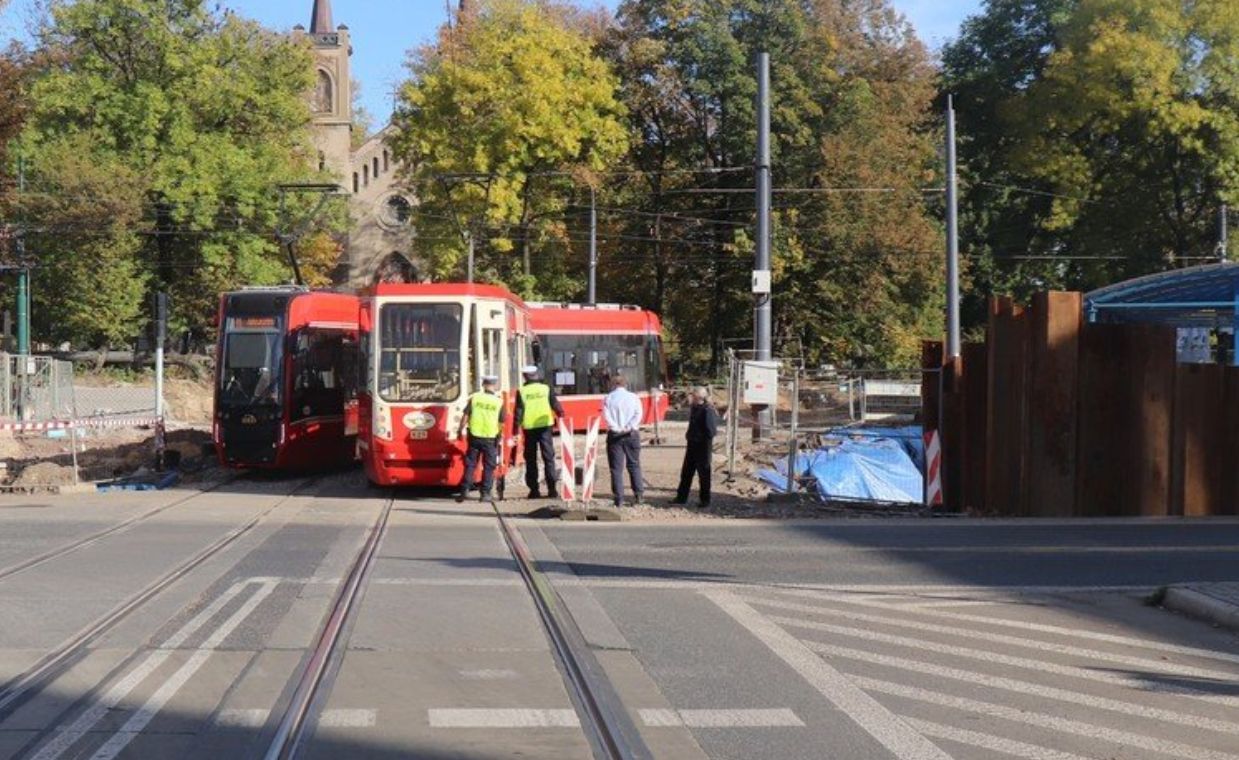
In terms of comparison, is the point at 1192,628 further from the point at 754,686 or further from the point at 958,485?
the point at 958,485

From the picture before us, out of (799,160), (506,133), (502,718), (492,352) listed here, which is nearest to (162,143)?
(506,133)

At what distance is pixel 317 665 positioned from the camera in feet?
28.9

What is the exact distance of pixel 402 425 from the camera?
21109 millimetres

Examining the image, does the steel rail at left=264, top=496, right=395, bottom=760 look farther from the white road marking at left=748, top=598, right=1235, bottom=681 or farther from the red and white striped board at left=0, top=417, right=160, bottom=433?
the red and white striped board at left=0, top=417, right=160, bottom=433

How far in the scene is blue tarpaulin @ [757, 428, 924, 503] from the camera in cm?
2406

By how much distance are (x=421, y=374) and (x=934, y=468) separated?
748 centimetres

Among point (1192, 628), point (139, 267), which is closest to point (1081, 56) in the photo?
point (139, 267)

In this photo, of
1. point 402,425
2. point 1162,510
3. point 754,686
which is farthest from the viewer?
point 402,425

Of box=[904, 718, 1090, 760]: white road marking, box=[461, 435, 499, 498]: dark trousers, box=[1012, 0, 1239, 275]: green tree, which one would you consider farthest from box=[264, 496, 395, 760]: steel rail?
box=[1012, 0, 1239, 275]: green tree

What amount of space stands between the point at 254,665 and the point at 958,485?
1313 centimetres

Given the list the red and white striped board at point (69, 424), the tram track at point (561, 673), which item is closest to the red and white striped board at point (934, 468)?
the tram track at point (561, 673)

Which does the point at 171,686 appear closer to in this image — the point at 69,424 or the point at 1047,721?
the point at 1047,721

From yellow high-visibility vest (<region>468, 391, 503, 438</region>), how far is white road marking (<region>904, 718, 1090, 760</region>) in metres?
12.8

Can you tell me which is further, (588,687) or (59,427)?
(59,427)
